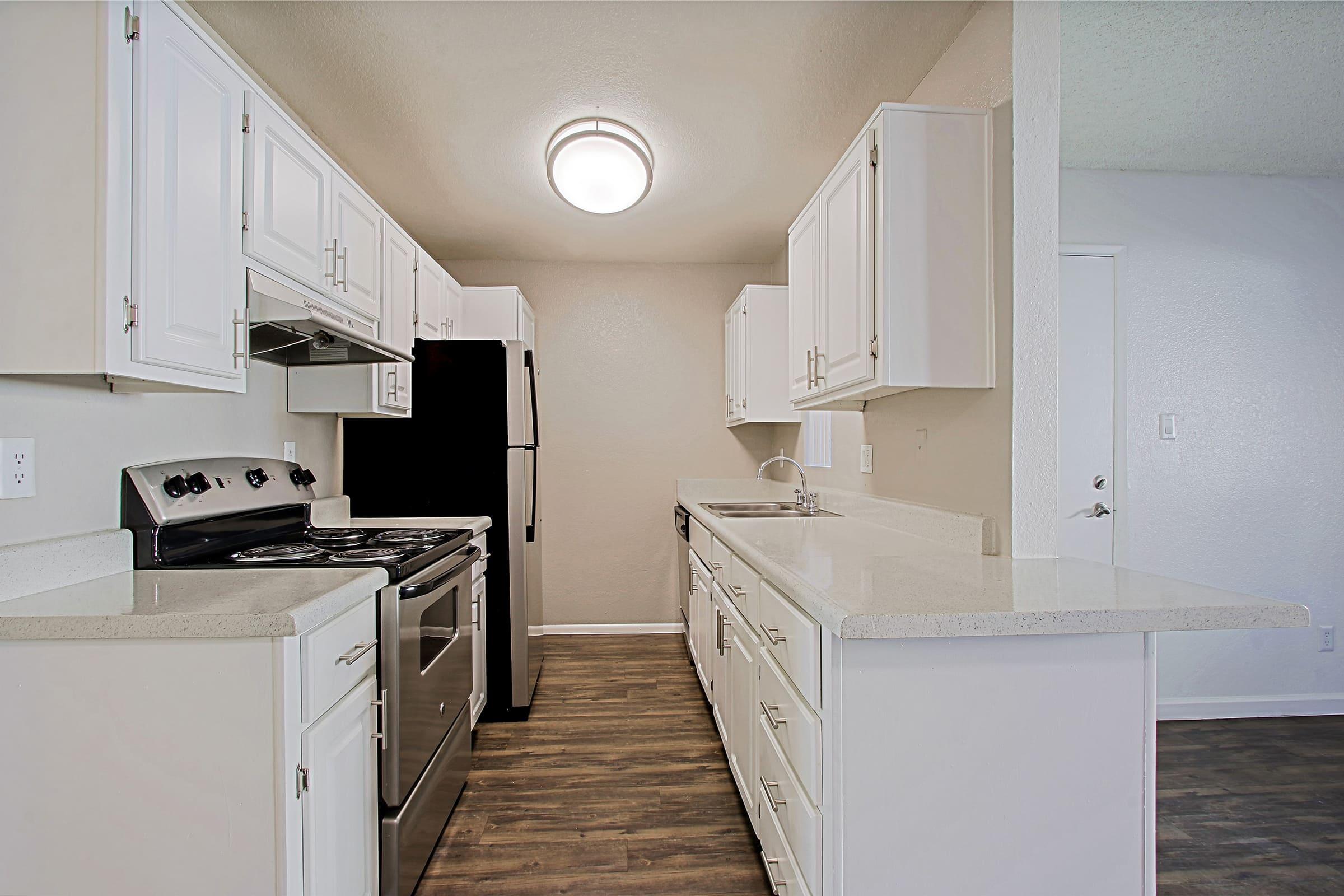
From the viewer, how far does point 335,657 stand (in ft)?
4.54

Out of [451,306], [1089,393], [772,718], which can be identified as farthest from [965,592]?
[451,306]

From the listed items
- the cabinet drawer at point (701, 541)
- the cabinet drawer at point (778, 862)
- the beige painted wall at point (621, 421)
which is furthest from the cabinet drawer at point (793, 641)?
the beige painted wall at point (621, 421)

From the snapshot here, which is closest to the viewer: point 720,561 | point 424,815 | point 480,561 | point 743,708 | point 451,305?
point 424,815

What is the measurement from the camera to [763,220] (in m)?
3.60

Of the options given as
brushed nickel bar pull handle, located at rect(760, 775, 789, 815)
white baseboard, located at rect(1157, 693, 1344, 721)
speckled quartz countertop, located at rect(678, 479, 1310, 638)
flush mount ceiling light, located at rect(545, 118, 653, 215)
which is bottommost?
white baseboard, located at rect(1157, 693, 1344, 721)

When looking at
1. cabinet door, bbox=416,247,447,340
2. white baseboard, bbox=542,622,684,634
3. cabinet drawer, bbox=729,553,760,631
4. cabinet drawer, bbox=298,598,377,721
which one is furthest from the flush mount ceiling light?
white baseboard, bbox=542,622,684,634

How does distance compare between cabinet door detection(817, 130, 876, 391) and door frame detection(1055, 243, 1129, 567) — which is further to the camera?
door frame detection(1055, 243, 1129, 567)

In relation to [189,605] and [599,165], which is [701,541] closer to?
[599,165]

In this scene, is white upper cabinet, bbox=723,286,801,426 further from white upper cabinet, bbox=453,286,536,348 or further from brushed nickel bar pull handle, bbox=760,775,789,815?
brushed nickel bar pull handle, bbox=760,775,789,815

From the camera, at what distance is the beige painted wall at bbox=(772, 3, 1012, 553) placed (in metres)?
1.68

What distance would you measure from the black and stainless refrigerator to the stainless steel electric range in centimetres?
48

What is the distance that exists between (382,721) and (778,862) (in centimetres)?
104

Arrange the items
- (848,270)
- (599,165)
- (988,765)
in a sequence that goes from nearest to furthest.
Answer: (988,765) < (848,270) < (599,165)

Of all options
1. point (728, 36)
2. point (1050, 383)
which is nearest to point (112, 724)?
point (1050, 383)
